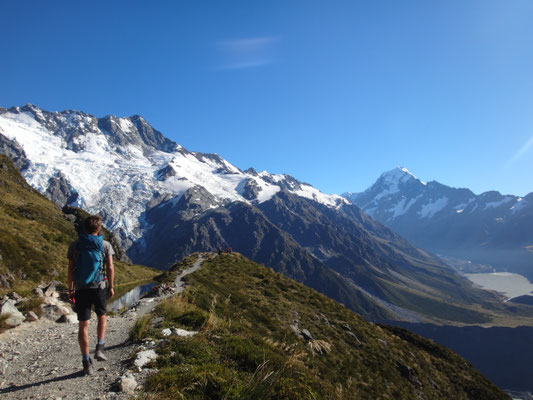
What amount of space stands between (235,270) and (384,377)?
65.0ft

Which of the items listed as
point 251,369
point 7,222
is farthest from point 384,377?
point 7,222

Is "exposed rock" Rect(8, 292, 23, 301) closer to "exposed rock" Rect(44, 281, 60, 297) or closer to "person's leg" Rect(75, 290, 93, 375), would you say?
"exposed rock" Rect(44, 281, 60, 297)

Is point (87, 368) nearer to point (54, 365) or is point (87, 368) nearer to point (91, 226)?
point (54, 365)

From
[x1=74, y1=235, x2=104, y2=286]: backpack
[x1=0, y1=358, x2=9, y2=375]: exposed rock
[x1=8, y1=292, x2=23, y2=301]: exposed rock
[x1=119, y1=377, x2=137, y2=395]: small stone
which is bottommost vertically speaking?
[x1=8, y1=292, x2=23, y2=301]: exposed rock

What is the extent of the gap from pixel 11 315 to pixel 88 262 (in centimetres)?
698

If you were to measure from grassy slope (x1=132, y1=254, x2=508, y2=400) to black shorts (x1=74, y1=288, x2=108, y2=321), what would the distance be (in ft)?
7.08

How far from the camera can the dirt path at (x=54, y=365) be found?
651cm

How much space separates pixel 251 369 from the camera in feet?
27.9

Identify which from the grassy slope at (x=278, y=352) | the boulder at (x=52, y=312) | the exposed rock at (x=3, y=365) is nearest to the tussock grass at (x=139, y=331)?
the grassy slope at (x=278, y=352)

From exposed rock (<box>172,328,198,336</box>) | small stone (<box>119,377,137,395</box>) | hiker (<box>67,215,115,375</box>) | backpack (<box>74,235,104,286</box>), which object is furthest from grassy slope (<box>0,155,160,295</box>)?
small stone (<box>119,377,137,395</box>)

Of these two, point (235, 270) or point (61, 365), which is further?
point (235, 270)

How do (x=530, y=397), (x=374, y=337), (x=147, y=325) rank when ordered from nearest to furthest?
1. (x=147, y=325)
2. (x=374, y=337)
3. (x=530, y=397)

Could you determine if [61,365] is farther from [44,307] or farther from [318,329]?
[318,329]

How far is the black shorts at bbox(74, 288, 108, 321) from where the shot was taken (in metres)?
7.74
